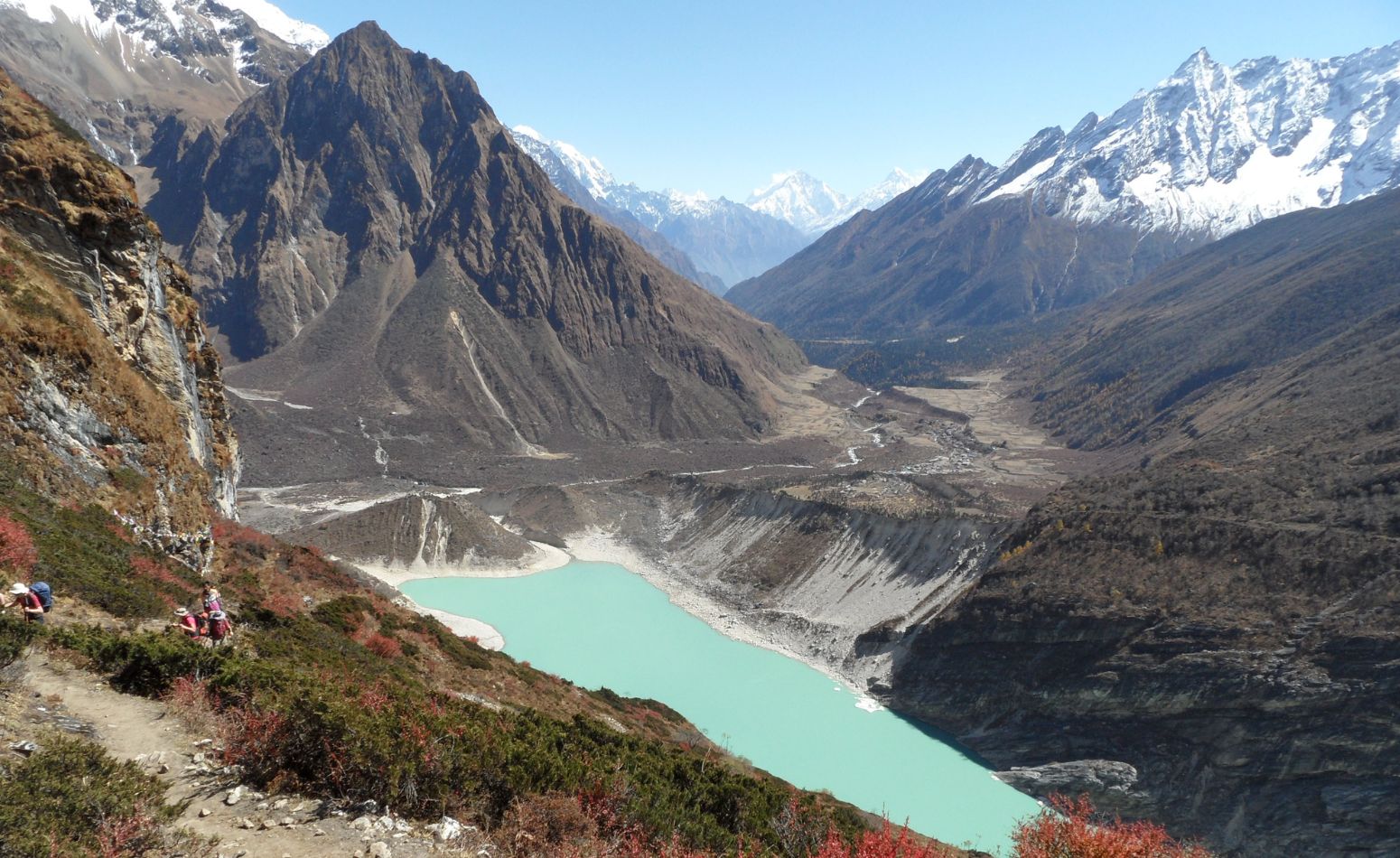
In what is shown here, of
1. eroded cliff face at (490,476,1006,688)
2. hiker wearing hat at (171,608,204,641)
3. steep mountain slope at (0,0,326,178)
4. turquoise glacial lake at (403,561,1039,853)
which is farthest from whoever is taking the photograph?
steep mountain slope at (0,0,326,178)

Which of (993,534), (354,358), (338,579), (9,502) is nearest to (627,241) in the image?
(354,358)

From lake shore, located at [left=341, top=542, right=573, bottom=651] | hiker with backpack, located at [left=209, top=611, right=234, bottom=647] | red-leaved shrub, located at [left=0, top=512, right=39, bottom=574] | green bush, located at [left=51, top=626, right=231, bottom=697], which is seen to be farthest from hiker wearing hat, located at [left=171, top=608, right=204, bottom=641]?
lake shore, located at [left=341, top=542, right=573, bottom=651]

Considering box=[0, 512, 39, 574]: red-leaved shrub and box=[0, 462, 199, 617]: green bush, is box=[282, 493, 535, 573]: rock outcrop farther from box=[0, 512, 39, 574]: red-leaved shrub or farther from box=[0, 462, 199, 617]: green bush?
box=[0, 512, 39, 574]: red-leaved shrub

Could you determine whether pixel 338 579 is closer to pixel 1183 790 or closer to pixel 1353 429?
pixel 1183 790

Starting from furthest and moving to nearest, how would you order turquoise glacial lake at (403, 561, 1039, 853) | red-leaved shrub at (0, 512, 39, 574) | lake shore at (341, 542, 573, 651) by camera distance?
lake shore at (341, 542, 573, 651), turquoise glacial lake at (403, 561, 1039, 853), red-leaved shrub at (0, 512, 39, 574)

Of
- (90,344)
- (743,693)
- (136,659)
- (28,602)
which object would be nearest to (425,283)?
(743,693)

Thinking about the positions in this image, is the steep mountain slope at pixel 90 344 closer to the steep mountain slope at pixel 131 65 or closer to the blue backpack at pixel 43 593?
the blue backpack at pixel 43 593
